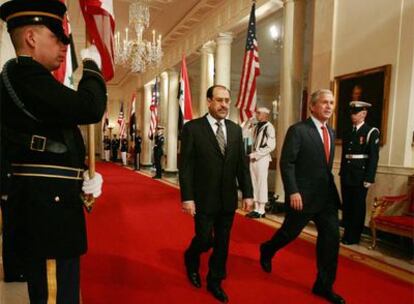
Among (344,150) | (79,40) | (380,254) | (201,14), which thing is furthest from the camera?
(79,40)

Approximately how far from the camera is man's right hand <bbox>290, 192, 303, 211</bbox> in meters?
2.96

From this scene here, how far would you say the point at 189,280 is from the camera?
329cm

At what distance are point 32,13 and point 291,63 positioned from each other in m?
6.19

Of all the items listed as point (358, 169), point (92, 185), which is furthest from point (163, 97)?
point (92, 185)

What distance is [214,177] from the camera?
2904mm

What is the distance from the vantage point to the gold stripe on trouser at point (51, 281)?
1449 mm

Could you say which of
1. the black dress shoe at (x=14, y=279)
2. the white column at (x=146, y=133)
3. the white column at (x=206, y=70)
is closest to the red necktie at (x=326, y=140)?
the black dress shoe at (x=14, y=279)

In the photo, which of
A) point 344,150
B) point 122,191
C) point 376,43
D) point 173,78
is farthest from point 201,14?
point 344,150

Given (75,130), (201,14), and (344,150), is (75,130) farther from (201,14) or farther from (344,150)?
(201,14)

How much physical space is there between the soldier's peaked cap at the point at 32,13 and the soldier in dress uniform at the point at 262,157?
529cm

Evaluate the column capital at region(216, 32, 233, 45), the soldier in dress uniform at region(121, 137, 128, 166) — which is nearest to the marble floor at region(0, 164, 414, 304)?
the column capital at region(216, 32, 233, 45)

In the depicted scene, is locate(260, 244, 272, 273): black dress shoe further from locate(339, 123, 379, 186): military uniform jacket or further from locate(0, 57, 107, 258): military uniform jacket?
locate(0, 57, 107, 258): military uniform jacket

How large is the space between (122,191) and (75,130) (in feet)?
27.7

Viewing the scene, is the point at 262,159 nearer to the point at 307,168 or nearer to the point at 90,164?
the point at 307,168
